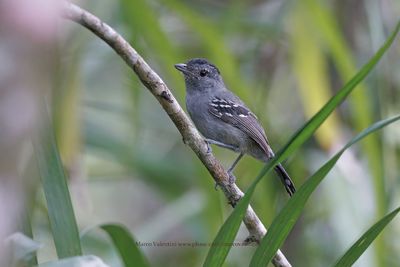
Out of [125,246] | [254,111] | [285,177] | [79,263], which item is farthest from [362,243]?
[254,111]

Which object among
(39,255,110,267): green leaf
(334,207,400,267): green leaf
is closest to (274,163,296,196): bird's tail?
(334,207,400,267): green leaf

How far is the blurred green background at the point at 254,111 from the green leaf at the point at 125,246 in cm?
105

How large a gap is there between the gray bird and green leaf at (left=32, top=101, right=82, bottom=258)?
207cm

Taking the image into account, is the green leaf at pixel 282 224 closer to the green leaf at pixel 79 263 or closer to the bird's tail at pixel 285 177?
the green leaf at pixel 79 263

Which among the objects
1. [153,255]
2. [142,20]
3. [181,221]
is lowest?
[153,255]

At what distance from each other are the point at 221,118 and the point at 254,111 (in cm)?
28

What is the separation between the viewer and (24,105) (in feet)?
3.92

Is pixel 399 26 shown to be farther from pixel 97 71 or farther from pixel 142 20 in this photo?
pixel 97 71

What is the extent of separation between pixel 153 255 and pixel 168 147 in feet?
3.54

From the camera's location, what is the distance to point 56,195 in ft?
7.39

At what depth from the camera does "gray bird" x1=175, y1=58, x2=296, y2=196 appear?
4.43m

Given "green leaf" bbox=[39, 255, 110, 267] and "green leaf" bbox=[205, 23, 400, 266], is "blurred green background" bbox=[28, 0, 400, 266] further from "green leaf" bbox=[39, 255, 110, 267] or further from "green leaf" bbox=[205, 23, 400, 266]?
"green leaf" bbox=[39, 255, 110, 267]

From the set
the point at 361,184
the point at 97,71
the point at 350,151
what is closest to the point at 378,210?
the point at 361,184

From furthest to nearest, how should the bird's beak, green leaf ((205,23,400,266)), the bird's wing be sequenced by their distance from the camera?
the bird's wing → the bird's beak → green leaf ((205,23,400,266))
